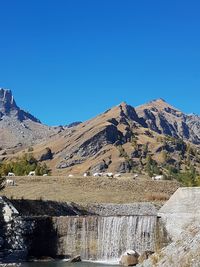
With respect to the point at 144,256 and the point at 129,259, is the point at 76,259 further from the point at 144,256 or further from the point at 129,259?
the point at 144,256

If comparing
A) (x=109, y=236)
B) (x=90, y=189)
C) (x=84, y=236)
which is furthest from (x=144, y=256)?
(x=90, y=189)

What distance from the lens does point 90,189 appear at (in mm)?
85000

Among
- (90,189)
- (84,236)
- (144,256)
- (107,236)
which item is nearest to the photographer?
(144,256)

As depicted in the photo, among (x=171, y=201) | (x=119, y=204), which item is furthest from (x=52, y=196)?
(x=171, y=201)

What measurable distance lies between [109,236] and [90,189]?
1407 inches

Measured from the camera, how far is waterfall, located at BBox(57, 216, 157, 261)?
158 ft

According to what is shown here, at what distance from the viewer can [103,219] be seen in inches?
1982

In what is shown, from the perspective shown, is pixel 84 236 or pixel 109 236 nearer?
pixel 109 236

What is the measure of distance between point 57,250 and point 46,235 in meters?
2.16

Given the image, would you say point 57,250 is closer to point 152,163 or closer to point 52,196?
point 52,196

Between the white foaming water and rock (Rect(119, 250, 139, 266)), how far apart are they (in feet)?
8.90

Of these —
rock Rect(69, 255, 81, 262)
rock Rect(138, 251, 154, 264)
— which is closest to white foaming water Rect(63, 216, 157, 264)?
rock Rect(69, 255, 81, 262)

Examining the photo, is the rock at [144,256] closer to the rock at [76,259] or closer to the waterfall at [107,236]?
the waterfall at [107,236]

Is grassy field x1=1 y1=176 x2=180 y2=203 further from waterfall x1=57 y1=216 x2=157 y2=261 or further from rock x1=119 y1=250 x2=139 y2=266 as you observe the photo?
rock x1=119 y1=250 x2=139 y2=266
